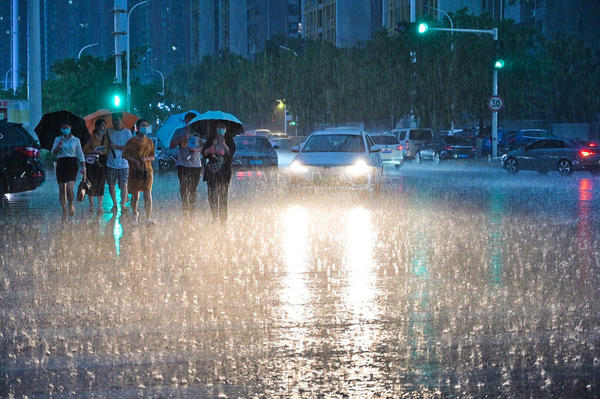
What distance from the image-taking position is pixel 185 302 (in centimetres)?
853

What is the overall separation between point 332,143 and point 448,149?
25.8 m

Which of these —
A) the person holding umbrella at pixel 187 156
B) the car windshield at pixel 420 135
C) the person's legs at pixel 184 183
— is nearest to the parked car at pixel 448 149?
the car windshield at pixel 420 135

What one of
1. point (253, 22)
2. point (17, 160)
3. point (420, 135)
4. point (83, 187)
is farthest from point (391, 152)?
point (253, 22)

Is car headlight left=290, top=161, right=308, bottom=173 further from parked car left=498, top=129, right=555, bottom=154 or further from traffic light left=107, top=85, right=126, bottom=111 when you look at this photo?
parked car left=498, top=129, right=555, bottom=154

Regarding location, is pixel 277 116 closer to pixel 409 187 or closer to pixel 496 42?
pixel 496 42

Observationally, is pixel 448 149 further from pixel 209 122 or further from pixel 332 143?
pixel 209 122

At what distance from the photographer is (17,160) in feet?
65.2

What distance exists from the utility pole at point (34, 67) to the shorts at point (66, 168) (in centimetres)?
1294

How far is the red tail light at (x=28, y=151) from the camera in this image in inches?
784

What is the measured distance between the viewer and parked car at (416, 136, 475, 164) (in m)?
49.8

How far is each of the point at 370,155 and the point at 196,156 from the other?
7.87 meters

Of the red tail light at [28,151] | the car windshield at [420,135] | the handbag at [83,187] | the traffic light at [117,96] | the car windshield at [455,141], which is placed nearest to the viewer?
the handbag at [83,187]

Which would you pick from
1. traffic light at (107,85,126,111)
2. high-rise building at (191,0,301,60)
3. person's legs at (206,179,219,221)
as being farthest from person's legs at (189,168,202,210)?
high-rise building at (191,0,301,60)

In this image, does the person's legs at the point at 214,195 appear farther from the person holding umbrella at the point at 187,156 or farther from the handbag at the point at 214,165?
the person holding umbrella at the point at 187,156
